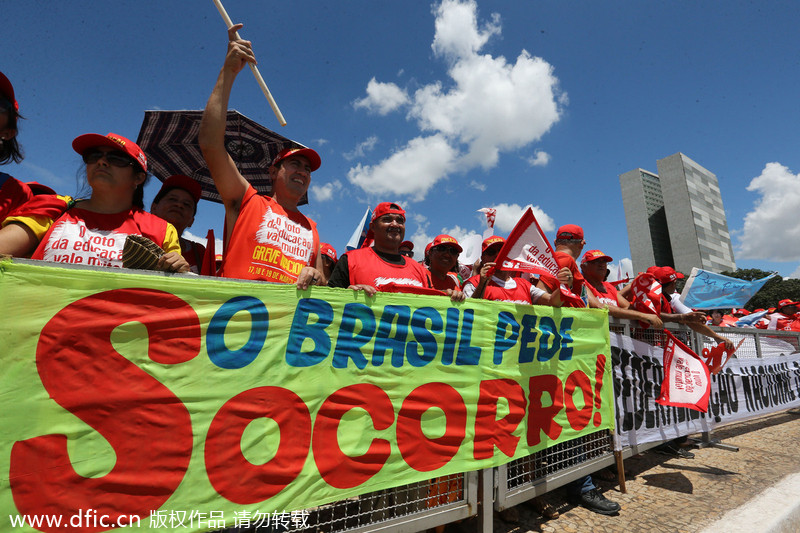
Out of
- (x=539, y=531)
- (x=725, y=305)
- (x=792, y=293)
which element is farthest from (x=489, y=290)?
(x=792, y=293)

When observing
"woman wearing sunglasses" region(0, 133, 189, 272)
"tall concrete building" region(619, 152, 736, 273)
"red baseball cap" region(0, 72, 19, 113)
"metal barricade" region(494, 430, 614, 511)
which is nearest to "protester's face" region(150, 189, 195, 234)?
"woman wearing sunglasses" region(0, 133, 189, 272)

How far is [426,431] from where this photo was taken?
252cm

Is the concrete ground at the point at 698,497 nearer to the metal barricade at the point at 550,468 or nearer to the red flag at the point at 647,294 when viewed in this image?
the metal barricade at the point at 550,468

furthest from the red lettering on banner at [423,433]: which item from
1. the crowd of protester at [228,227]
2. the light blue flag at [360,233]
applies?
the light blue flag at [360,233]

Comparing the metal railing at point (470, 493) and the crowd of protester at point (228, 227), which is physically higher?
the crowd of protester at point (228, 227)

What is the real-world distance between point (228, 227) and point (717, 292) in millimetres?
9741

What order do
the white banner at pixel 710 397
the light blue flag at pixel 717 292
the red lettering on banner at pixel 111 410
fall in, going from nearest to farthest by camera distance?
the red lettering on banner at pixel 111 410, the white banner at pixel 710 397, the light blue flag at pixel 717 292

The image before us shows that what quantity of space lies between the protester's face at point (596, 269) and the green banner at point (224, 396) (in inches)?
101

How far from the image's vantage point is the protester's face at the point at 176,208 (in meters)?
3.00

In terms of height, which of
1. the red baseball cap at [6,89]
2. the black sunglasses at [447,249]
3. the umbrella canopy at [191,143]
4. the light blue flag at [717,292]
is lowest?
the black sunglasses at [447,249]

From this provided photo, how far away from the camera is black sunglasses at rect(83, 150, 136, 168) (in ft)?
6.67

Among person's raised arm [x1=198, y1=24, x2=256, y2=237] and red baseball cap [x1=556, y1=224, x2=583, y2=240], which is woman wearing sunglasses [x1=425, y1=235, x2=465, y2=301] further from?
person's raised arm [x1=198, y1=24, x2=256, y2=237]

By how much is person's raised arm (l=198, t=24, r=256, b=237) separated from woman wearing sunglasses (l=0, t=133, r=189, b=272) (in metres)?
0.37

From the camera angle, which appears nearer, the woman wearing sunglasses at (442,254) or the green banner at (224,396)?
the green banner at (224,396)
